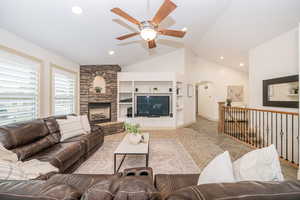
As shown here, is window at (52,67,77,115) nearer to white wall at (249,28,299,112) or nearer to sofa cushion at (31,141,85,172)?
sofa cushion at (31,141,85,172)

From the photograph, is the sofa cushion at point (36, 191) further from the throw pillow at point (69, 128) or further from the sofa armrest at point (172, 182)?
the throw pillow at point (69, 128)

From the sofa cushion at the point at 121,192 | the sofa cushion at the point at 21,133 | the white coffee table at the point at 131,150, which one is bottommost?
the white coffee table at the point at 131,150

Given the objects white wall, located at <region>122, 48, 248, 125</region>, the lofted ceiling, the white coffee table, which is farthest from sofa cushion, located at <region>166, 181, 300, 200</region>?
white wall, located at <region>122, 48, 248, 125</region>

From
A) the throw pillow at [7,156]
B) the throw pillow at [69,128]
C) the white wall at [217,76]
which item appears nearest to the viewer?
the throw pillow at [7,156]

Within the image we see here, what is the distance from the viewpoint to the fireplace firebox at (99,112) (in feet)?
17.1

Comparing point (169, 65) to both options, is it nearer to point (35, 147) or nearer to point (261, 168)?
point (35, 147)

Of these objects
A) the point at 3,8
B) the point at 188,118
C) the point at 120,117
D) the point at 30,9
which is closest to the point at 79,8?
the point at 30,9

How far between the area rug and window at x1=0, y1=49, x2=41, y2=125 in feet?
5.77

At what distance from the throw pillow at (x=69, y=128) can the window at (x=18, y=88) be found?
858mm

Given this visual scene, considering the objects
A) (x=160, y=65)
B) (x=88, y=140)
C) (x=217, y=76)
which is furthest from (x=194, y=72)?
(x=88, y=140)

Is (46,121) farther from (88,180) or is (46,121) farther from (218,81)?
(218,81)

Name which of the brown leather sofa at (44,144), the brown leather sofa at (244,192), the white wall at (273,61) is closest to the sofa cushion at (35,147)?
the brown leather sofa at (44,144)

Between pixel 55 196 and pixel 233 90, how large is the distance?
312 inches

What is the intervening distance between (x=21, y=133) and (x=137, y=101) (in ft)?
12.2
